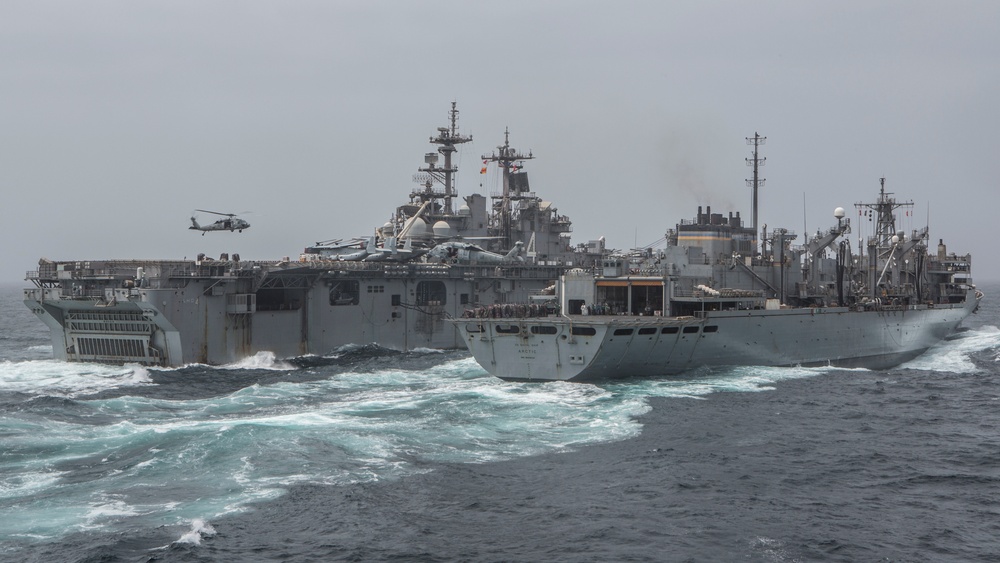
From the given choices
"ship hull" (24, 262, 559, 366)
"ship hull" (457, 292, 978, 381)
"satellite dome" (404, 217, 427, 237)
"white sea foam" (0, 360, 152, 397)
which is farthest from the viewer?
"satellite dome" (404, 217, 427, 237)

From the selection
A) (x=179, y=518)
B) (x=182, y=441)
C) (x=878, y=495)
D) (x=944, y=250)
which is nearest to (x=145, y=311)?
(x=182, y=441)

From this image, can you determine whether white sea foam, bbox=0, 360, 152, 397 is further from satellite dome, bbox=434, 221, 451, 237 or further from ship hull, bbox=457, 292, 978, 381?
satellite dome, bbox=434, 221, 451, 237

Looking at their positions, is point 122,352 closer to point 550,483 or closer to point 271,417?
point 271,417

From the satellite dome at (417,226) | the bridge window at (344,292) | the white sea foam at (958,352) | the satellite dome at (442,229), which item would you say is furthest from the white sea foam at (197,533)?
the satellite dome at (442,229)

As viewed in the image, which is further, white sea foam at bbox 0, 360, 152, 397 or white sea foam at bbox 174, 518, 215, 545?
white sea foam at bbox 0, 360, 152, 397

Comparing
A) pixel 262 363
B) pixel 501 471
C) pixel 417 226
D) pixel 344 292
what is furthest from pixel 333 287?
pixel 501 471

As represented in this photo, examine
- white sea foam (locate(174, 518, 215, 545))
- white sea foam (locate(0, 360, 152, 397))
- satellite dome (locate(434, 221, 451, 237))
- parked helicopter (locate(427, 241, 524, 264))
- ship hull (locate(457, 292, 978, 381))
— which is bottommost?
white sea foam (locate(174, 518, 215, 545))

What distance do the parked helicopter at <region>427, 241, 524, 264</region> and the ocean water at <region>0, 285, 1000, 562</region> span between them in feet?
50.6

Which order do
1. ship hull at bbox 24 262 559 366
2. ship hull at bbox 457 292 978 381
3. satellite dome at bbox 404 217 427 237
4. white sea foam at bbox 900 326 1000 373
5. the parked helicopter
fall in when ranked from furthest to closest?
satellite dome at bbox 404 217 427 237
the parked helicopter
white sea foam at bbox 900 326 1000 373
ship hull at bbox 24 262 559 366
ship hull at bbox 457 292 978 381

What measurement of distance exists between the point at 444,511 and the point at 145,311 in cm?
2389

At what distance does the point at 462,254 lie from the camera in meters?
47.6

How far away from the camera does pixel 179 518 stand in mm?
16047

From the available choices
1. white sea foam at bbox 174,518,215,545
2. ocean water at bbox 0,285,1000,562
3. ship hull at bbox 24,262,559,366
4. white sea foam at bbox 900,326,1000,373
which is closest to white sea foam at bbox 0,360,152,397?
ocean water at bbox 0,285,1000,562

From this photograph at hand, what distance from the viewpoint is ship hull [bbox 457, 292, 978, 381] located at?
2967 cm
